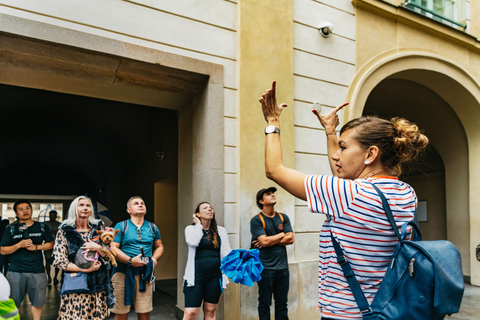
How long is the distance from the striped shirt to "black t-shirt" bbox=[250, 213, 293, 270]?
Result: 152 inches

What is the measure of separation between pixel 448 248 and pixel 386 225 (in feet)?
0.88

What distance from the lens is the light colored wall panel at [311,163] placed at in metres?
6.69

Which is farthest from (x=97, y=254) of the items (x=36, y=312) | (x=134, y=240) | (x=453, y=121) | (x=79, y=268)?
(x=453, y=121)

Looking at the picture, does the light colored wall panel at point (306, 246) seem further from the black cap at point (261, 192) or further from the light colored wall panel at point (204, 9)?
the light colored wall panel at point (204, 9)

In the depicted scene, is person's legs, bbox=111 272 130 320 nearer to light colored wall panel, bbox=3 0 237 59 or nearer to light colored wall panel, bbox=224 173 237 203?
light colored wall panel, bbox=224 173 237 203

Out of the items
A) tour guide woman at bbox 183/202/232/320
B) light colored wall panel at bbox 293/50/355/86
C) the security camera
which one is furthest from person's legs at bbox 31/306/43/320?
the security camera

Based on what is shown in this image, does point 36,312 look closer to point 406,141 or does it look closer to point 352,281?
point 352,281

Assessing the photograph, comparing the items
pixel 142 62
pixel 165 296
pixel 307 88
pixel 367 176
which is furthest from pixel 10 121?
pixel 367 176

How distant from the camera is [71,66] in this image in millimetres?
5410

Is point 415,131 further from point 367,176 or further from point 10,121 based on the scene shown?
point 10,121

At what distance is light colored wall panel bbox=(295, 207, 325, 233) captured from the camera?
657 centimetres

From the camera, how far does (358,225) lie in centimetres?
175

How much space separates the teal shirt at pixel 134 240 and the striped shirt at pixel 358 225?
153 inches

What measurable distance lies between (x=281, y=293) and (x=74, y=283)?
2738mm
